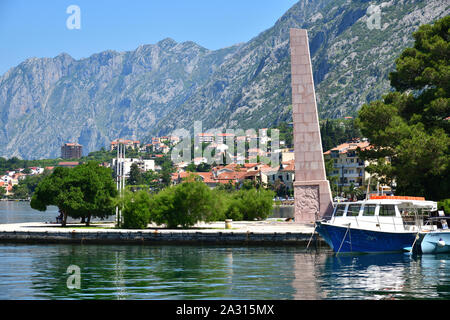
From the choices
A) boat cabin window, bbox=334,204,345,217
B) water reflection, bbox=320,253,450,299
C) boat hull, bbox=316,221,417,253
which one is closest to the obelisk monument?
boat cabin window, bbox=334,204,345,217

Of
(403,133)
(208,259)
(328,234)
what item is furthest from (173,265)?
(403,133)

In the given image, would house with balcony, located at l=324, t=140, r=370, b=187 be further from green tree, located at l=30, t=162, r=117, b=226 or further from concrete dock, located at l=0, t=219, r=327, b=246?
concrete dock, located at l=0, t=219, r=327, b=246

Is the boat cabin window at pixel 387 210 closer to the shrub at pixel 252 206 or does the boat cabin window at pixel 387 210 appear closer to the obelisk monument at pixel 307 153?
the obelisk monument at pixel 307 153

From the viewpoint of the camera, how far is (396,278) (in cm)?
2350

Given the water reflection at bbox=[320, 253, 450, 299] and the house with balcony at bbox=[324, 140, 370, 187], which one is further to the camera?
the house with balcony at bbox=[324, 140, 370, 187]

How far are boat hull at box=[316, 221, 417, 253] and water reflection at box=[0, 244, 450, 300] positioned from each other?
0.79 metres

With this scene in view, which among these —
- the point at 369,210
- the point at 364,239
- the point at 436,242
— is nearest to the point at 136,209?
the point at 369,210

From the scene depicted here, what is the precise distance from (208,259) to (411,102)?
25.1 m

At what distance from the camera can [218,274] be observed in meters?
24.5

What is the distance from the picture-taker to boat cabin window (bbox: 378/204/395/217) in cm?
3350

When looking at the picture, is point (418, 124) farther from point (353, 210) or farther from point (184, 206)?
point (184, 206)

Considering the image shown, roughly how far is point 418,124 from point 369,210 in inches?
527

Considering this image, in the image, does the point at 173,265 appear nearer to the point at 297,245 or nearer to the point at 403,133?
the point at 297,245

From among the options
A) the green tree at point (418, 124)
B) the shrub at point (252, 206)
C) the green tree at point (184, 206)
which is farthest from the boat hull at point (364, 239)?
the shrub at point (252, 206)
